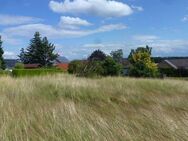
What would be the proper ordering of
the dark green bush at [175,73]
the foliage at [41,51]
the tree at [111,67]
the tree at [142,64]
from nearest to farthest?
the tree at [111,67]
the tree at [142,64]
the dark green bush at [175,73]
the foliage at [41,51]

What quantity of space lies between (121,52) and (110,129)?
87.7 metres

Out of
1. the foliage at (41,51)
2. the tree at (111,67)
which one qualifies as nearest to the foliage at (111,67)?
the tree at (111,67)

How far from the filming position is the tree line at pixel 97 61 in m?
36.5

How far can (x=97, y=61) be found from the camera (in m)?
39.3

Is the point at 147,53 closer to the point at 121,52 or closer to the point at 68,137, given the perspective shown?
the point at 121,52

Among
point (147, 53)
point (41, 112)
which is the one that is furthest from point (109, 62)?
point (41, 112)

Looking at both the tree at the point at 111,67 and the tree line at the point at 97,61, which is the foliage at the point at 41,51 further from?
the tree at the point at 111,67

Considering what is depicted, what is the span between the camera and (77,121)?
464cm

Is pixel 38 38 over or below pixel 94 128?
over

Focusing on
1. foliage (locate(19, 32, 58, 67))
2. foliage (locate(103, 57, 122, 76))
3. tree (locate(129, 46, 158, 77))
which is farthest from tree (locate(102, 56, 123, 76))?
foliage (locate(19, 32, 58, 67))

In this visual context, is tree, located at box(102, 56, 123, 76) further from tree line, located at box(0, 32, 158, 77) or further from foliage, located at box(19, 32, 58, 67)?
foliage, located at box(19, 32, 58, 67)

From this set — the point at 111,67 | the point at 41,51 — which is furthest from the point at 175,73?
the point at 41,51

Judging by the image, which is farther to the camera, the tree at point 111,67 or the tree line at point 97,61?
the tree at point 111,67

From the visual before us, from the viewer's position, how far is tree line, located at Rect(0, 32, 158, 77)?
36550mm
